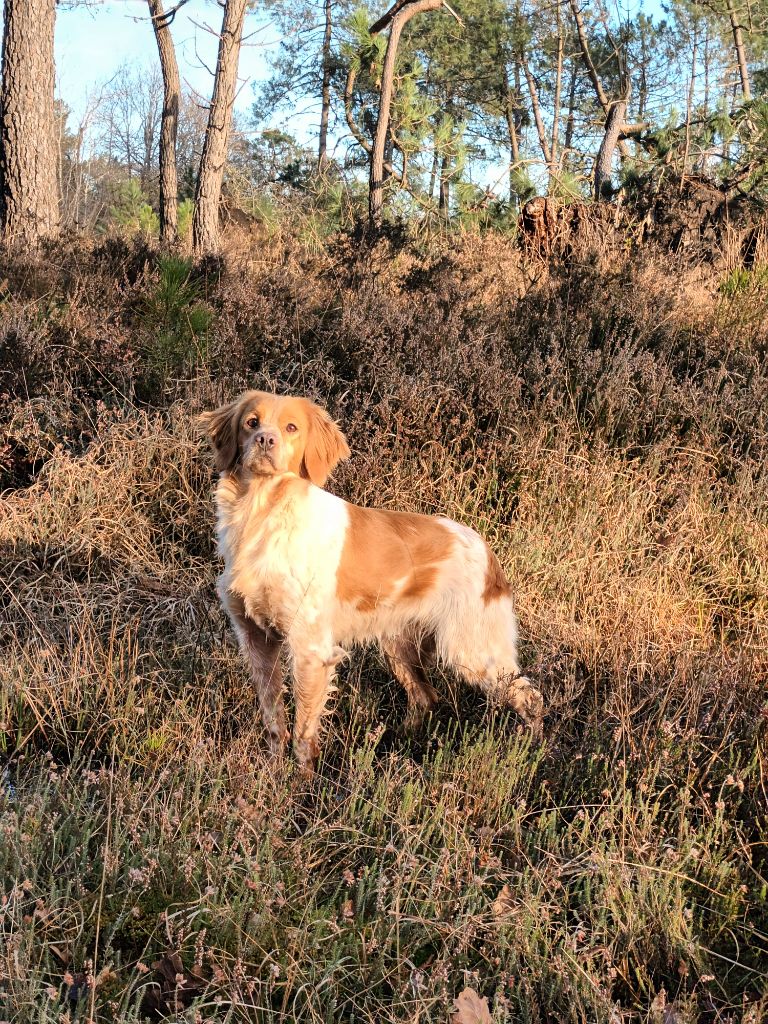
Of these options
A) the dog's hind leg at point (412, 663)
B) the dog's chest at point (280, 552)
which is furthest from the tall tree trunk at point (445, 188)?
the dog's chest at point (280, 552)

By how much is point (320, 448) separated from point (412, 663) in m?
0.94

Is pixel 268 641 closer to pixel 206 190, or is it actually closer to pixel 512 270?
pixel 512 270

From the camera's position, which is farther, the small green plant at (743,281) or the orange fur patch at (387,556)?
the small green plant at (743,281)

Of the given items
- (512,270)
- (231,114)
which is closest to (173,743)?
(512,270)

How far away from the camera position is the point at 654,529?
164 inches

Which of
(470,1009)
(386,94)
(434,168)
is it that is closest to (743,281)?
(386,94)

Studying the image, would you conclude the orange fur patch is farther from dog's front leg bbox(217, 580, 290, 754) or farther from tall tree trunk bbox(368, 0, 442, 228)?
tall tree trunk bbox(368, 0, 442, 228)

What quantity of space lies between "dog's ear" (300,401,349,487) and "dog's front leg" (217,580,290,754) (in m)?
0.49

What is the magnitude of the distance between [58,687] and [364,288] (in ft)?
12.0

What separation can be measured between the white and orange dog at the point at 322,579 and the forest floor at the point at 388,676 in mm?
157

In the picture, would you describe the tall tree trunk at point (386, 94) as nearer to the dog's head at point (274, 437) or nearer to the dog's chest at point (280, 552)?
the dog's head at point (274, 437)

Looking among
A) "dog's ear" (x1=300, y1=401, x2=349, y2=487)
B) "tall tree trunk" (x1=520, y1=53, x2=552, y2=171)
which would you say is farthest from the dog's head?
"tall tree trunk" (x1=520, y1=53, x2=552, y2=171)

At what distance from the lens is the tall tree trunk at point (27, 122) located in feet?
21.0

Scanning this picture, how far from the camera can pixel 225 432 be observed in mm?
3020
